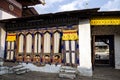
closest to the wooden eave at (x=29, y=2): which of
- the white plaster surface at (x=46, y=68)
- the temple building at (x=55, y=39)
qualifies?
the temple building at (x=55, y=39)

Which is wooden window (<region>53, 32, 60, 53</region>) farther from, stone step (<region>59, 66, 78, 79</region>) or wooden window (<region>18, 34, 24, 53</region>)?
wooden window (<region>18, 34, 24, 53</region>)

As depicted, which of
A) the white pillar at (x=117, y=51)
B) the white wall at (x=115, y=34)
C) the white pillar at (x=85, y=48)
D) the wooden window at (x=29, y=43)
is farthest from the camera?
the white pillar at (x=117, y=51)

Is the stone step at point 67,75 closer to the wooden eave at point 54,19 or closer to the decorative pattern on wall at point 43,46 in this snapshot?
the decorative pattern on wall at point 43,46

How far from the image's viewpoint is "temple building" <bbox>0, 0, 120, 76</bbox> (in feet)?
36.9

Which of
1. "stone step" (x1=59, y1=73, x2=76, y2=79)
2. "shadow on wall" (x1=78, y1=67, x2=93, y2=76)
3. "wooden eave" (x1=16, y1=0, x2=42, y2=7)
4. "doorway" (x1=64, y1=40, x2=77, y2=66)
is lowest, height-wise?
"stone step" (x1=59, y1=73, x2=76, y2=79)

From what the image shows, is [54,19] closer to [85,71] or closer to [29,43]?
[29,43]

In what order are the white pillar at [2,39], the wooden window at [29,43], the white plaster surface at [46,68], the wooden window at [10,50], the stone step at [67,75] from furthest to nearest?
the white pillar at [2,39]
the wooden window at [10,50]
the wooden window at [29,43]
the white plaster surface at [46,68]
the stone step at [67,75]

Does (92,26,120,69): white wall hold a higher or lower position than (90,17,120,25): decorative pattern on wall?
lower

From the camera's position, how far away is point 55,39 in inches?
477

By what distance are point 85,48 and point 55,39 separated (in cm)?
213

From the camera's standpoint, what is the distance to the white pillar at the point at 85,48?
11070 millimetres

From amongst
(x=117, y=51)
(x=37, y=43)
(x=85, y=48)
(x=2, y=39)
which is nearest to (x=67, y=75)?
(x=85, y=48)

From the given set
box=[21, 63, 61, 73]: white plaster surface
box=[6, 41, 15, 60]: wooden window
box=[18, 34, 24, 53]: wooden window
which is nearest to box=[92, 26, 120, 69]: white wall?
box=[21, 63, 61, 73]: white plaster surface

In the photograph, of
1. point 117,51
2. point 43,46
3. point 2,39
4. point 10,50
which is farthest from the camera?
point 117,51
